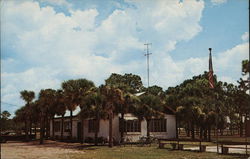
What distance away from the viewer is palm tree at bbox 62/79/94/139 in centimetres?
3119

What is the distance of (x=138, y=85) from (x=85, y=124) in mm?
35198

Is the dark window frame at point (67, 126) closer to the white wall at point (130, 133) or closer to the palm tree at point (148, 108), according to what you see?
the white wall at point (130, 133)

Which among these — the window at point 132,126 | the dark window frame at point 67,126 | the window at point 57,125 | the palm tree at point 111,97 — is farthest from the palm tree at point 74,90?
the window at point 57,125

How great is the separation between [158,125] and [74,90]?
10.6 m

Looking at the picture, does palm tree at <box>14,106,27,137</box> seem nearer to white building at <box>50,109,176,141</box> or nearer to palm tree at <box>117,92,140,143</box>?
white building at <box>50,109,176,141</box>

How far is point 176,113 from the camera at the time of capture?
114ft

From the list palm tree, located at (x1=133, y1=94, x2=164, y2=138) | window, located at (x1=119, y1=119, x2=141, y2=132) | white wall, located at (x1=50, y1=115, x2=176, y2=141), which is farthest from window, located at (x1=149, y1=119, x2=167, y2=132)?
palm tree, located at (x1=133, y1=94, x2=164, y2=138)

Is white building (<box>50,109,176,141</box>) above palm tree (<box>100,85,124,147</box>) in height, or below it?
below

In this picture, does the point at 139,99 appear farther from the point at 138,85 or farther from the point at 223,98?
the point at 138,85

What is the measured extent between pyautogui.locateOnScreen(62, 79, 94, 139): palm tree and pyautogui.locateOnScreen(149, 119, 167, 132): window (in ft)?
28.3

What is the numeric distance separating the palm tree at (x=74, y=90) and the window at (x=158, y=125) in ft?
28.3

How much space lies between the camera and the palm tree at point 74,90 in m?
31.2

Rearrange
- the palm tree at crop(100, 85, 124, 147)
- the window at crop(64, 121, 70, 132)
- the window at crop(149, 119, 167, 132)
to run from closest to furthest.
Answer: the palm tree at crop(100, 85, 124, 147)
the window at crop(149, 119, 167, 132)
the window at crop(64, 121, 70, 132)

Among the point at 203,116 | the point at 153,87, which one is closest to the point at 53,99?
the point at 203,116
